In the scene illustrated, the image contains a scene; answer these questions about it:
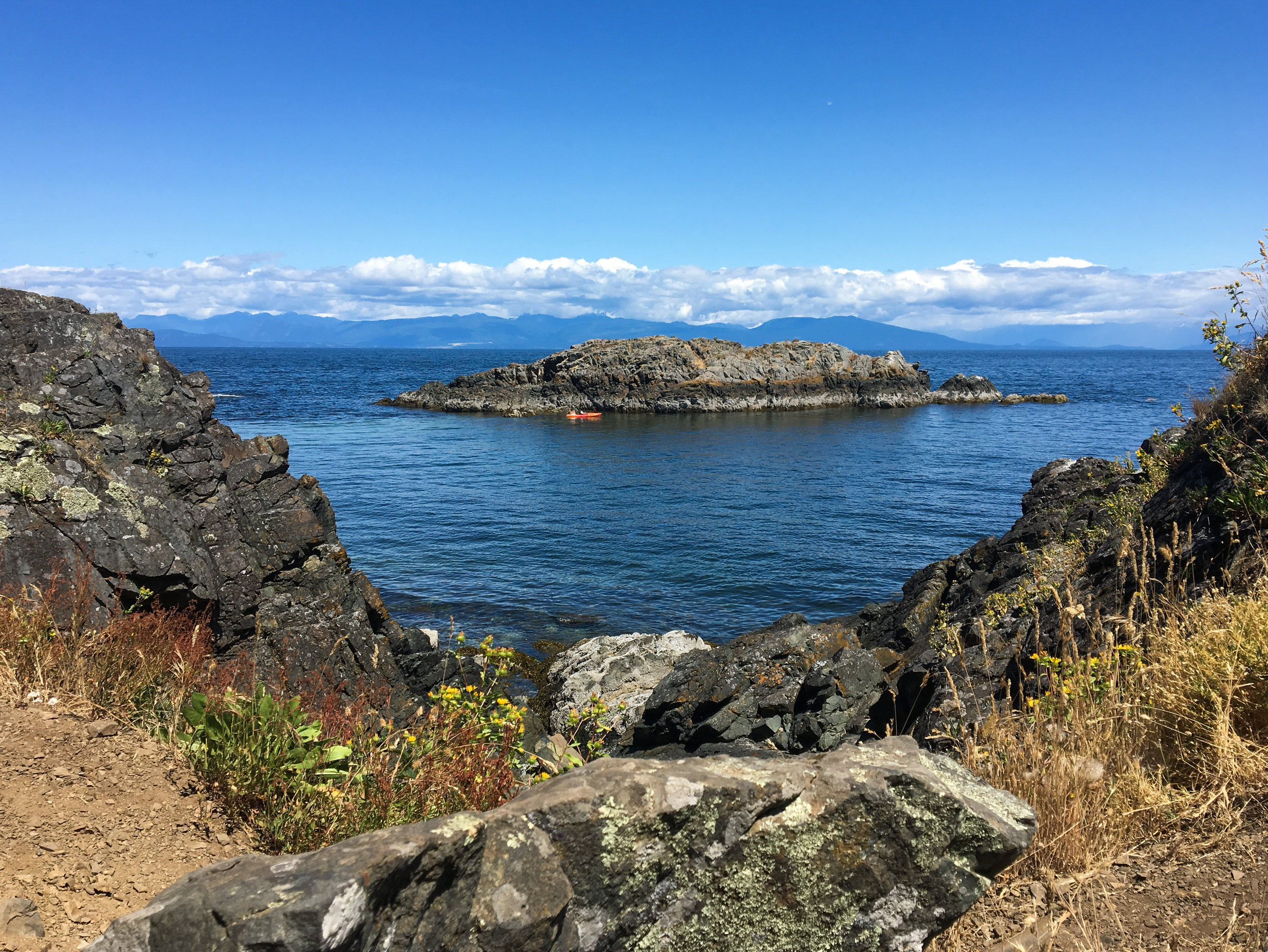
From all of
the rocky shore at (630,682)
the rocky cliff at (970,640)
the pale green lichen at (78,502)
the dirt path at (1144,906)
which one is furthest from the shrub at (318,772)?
the pale green lichen at (78,502)

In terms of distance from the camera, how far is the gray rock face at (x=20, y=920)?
3.14 meters

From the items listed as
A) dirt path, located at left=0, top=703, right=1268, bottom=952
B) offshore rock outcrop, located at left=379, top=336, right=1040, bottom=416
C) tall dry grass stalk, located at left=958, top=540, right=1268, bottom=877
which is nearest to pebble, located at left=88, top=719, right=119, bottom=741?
dirt path, located at left=0, top=703, right=1268, bottom=952

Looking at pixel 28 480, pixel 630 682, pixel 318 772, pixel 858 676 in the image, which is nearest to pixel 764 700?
pixel 858 676

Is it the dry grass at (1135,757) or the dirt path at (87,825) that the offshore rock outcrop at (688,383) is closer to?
the dirt path at (87,825)

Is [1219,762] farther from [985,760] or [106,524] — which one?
[106,524]

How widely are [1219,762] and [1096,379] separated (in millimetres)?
159345

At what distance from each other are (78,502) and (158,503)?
1.05 m

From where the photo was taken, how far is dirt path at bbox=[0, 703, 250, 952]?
3.43 metres

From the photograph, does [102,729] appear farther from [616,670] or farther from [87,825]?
[616,670]

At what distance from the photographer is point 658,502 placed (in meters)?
37.7

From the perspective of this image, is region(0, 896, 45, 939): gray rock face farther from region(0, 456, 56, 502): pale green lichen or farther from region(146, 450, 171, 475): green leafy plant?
region(146, 450, 171, 475): green leafy plant

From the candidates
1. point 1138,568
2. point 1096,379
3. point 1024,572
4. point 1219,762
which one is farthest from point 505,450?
point 1096,379

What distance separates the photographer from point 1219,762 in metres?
4.34

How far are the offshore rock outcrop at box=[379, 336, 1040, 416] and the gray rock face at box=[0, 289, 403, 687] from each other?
69.7 meters
